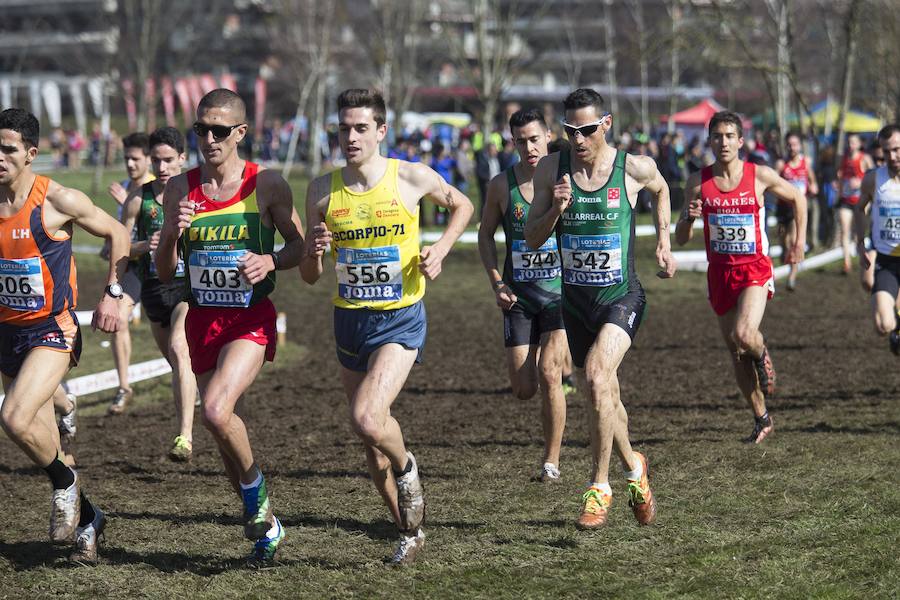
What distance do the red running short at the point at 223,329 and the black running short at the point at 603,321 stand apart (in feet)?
5.80

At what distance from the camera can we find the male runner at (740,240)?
8602mm

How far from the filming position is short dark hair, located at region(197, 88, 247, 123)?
6.04m

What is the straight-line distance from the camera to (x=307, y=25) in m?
51.4

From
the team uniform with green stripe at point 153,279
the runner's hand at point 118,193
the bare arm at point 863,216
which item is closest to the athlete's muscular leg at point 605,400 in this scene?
the team uniform with green stripe at point 153,279

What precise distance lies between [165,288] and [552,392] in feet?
10.1

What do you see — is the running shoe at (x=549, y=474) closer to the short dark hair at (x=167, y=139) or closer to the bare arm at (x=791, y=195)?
the bare arm at (x=791, y=195)

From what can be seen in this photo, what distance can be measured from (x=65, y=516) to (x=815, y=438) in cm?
Answer: 533

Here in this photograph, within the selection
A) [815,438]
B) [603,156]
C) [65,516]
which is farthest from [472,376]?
[65,516]

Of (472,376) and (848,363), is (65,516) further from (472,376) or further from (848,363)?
(848,363)

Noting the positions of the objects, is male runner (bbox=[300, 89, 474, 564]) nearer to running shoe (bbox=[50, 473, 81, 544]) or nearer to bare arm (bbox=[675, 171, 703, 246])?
running shoe (bbox=[50, 473, 81, 544])

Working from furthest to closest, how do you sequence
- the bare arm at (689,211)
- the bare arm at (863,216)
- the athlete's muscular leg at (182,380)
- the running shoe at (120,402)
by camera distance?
the running shoe at (120,402)
the bare arm at (863,216)
the athlete's muscular leg at (182,380)
the bare arm at (689,211)

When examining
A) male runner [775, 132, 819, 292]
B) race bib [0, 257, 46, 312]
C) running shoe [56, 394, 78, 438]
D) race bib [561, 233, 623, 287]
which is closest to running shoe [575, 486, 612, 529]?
race bib [561, 233, 623, 287]

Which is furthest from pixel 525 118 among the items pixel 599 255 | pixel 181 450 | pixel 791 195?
pixel 181 450

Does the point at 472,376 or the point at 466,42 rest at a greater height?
the point at 466,42
